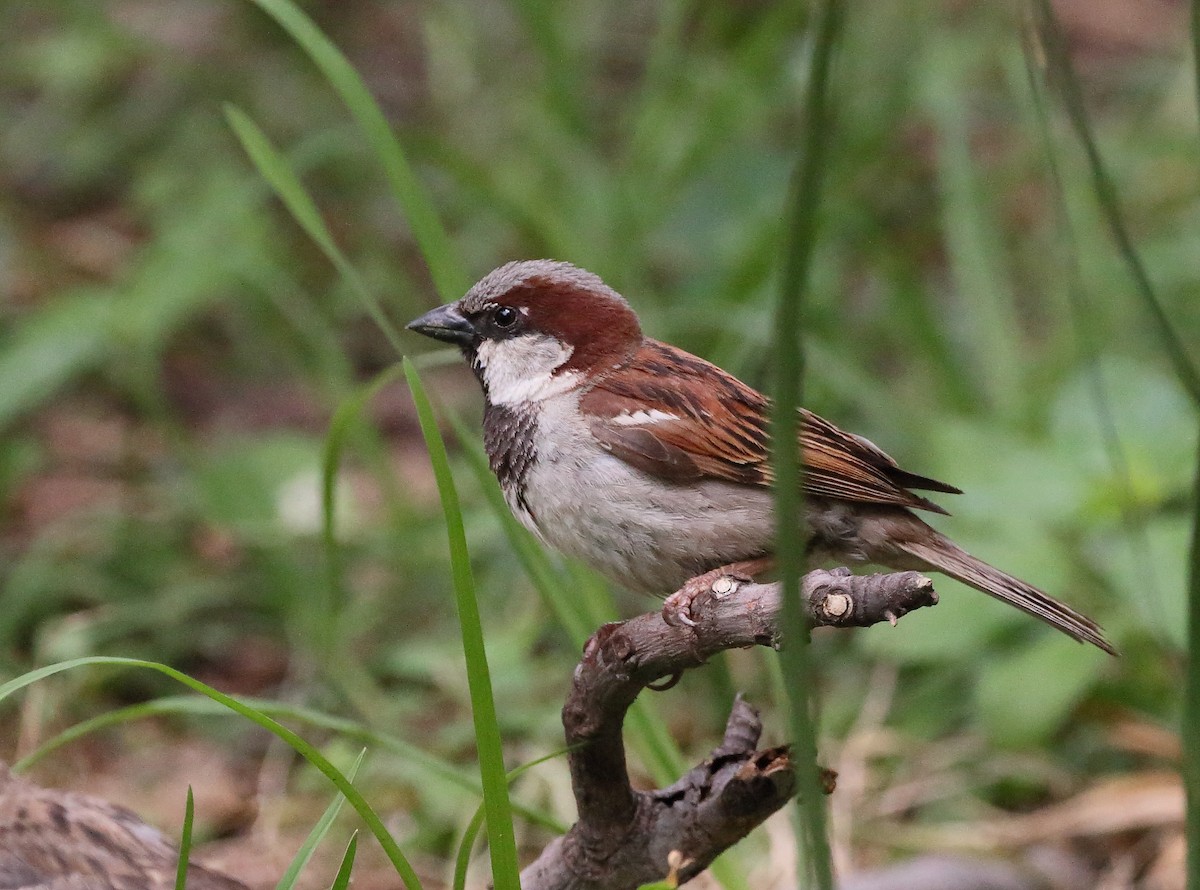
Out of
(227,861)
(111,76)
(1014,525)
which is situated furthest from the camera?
(111,76)

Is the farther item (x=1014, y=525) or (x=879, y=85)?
(x=879, y=85)

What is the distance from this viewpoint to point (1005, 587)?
222 cm

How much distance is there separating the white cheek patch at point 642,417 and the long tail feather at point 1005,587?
0.43 metres

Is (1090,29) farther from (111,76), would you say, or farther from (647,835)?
(647,835)

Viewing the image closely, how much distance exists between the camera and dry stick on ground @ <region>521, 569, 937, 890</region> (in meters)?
1.82

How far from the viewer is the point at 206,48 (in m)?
6.82

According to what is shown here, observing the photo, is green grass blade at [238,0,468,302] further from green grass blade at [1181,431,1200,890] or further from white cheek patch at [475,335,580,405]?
green grass blade at [1181,431,1200,890]

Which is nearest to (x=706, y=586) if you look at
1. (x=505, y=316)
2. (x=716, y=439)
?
(x=716, y=439)

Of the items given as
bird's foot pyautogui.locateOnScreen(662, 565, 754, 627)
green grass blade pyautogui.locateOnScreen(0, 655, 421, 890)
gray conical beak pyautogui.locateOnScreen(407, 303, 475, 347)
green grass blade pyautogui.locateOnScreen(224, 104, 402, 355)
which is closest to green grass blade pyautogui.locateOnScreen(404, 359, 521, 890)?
green grass blade pyautogui.locateOnScreen(0, 655, 421, 890)

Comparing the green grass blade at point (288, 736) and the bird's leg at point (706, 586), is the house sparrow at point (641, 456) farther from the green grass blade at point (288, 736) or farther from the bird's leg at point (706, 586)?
the green grass blade at point (288, 736)

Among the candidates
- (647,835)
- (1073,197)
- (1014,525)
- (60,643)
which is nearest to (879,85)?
(1073,197)

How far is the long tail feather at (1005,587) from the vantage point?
2100 mm

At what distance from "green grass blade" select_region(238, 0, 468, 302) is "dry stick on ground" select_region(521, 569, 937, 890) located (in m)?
0.76

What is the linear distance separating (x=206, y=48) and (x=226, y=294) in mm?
1870
